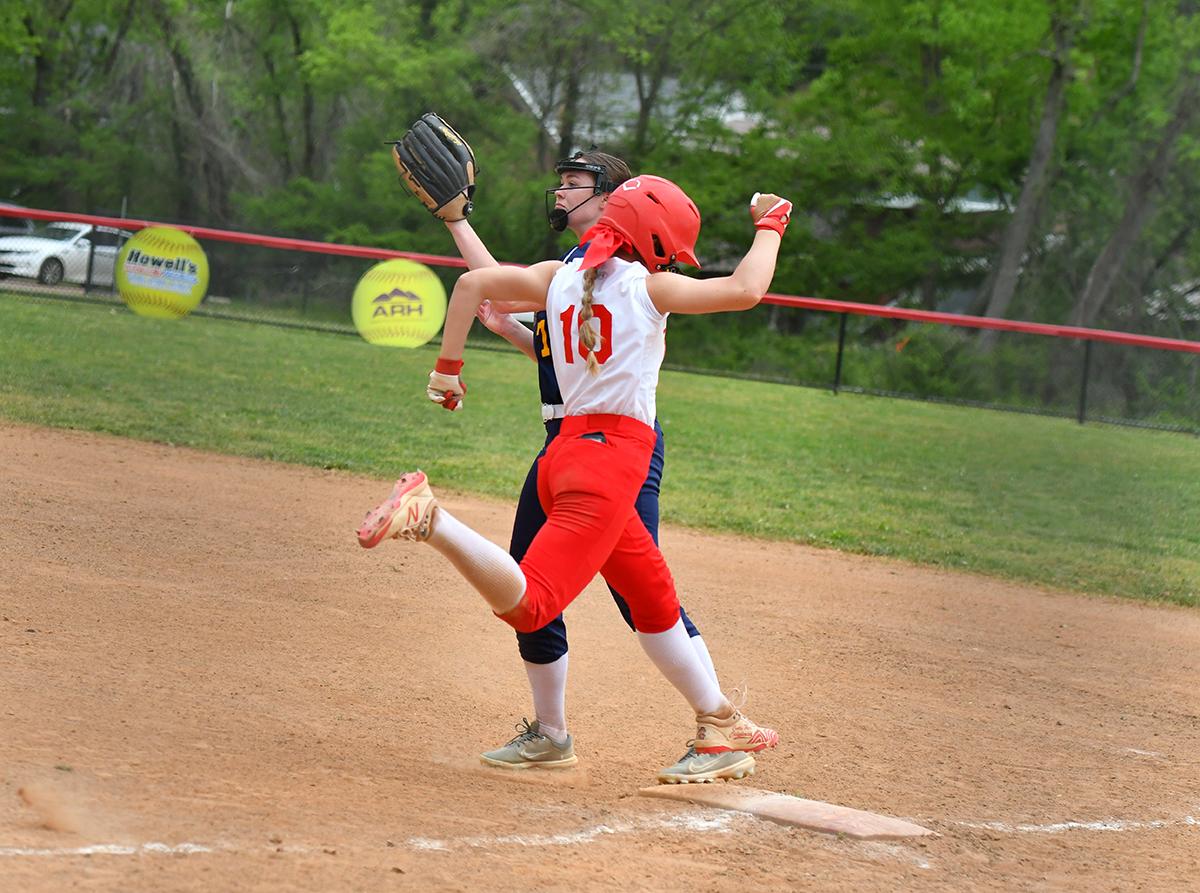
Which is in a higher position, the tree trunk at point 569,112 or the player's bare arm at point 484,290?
the tree trunk at point 569,112

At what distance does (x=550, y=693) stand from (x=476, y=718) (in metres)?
0.61

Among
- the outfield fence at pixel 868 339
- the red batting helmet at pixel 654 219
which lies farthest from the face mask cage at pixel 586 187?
the outfield fence at pixel 868 339

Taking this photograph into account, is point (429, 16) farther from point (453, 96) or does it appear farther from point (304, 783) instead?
point (304, 783)

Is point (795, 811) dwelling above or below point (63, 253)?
below

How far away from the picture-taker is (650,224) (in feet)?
10.6

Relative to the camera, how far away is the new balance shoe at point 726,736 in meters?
3.68

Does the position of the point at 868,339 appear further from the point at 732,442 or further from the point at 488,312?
the point at 488,312

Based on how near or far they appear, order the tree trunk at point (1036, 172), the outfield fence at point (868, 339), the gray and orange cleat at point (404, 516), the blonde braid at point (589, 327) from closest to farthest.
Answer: the gray and orange cleat at point (404, 516) → the blonde braid at point (589, 327) → the outfield fence at point (868, 339) → the tree trunk at point (1036, 172)

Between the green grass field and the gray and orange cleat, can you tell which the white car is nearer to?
Result: the green grass field

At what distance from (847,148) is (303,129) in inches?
552

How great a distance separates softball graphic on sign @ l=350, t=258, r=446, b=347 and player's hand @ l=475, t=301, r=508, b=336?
1260 cm

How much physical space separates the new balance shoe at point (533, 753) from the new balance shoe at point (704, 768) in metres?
0.34

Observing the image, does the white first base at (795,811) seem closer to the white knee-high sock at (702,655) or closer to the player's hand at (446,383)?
the white knee-high sock at (702,655)

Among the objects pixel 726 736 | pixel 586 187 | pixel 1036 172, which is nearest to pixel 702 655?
pixel 726 736
